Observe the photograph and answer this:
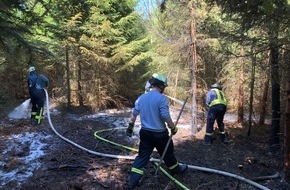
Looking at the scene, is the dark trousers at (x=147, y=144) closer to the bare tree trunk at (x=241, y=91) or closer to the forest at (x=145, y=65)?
the forest at (x=145, y=65)

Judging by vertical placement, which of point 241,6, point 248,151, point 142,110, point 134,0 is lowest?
point 248,151

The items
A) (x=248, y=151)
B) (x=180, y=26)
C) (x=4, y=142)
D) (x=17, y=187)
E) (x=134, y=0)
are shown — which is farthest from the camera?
(x=134, y=0)

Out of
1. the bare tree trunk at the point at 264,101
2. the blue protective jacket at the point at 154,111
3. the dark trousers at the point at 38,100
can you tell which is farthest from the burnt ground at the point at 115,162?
the bare tree trunk at the point at 264,101

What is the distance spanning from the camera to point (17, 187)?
18.6 feet

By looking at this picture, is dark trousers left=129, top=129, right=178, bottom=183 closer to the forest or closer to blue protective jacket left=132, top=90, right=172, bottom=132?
blue protective jacket left=132, top=90, right=172, bottom=132

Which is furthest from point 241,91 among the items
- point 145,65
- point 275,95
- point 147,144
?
point 147,144

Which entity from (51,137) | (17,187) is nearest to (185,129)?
(51,137)

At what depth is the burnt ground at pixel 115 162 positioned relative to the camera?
5930mm

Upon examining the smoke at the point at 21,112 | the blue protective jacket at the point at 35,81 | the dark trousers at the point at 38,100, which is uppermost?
the blue protective jacket at the point at 35,81

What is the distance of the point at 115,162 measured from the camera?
277 inches

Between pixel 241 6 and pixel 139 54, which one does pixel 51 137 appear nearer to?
pixel 241 6

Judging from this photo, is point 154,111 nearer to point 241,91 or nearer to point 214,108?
point 214,108

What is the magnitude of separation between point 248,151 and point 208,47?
4611 millimetres

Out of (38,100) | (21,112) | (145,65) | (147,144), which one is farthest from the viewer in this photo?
(145,65)
